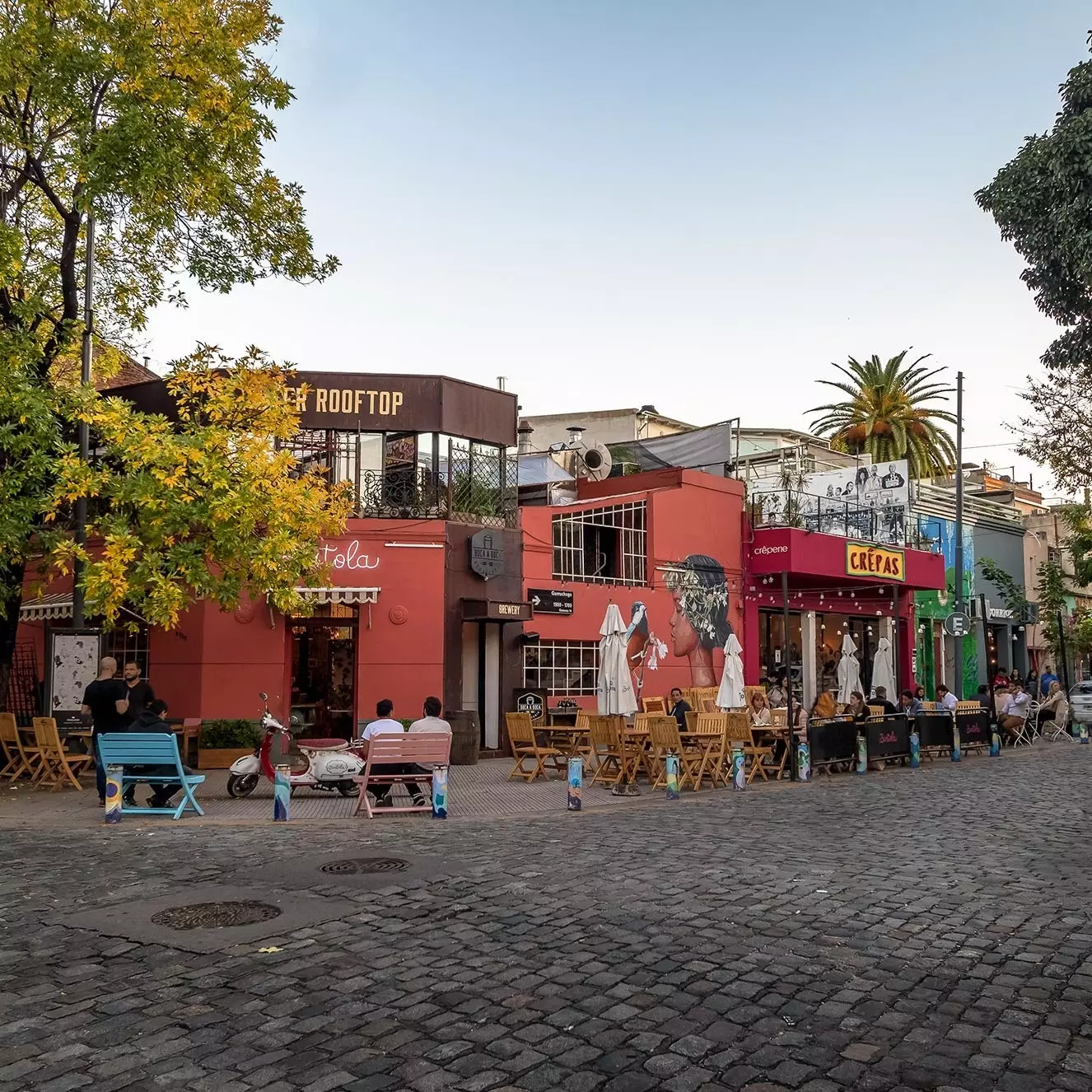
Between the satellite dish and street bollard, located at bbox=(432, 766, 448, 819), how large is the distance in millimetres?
16558

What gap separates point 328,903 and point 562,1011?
276cm

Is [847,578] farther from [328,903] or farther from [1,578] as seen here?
[328,903]

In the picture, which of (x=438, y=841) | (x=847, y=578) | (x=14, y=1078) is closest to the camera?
(x=14, y=1078)

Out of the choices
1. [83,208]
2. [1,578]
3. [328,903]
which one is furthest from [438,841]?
[83,208]

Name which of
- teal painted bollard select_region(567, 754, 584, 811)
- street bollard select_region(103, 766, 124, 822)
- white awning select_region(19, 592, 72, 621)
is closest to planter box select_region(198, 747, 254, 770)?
white awning select_region(19, 592, 72, 621)

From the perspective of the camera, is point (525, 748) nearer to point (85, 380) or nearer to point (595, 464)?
point (85, 380)

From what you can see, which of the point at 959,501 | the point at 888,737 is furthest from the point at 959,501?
the point at 888,737

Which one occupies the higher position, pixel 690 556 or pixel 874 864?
pixel 690 556

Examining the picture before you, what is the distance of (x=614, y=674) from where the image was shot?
1659 cm

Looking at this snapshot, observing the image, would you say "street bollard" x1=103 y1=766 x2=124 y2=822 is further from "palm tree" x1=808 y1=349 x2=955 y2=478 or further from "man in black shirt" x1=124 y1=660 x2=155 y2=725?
"palm tree" x1=808 y1=349 x2=955 y2=478

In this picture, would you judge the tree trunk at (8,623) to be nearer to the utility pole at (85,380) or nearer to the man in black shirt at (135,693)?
the utility pole at (85,380)

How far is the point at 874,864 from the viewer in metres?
8.94

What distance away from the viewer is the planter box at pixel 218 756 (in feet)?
57.4

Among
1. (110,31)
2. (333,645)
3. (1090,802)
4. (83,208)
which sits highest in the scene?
(110,31)
